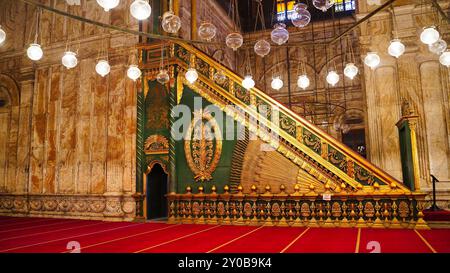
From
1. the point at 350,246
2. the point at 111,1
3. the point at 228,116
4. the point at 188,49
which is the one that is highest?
the point at 188,49

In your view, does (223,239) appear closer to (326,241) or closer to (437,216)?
(326,241)

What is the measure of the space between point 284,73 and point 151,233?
8.70m

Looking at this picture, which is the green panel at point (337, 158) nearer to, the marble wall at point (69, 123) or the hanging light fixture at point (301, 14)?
the hanging light fixture at point (301, 14)

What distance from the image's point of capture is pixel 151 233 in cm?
521

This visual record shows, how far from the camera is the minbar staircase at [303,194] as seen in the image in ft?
17.4

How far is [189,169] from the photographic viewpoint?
6.70 meters

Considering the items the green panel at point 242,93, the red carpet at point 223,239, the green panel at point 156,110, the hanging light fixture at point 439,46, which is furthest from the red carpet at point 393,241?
the green panel at point 156,110

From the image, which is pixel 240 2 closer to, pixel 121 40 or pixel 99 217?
pixel 121 40

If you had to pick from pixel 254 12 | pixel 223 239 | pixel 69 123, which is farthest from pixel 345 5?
pixel 223 239

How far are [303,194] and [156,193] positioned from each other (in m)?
3.31

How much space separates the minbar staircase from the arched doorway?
858 millimetres

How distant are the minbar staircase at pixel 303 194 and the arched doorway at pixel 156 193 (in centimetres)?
86

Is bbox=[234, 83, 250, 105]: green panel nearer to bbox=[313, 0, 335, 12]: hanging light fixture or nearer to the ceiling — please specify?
bbox=[313, 0, 335, 12]: hanging light fixture

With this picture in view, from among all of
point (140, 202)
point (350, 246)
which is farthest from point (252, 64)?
point (350, 246)
